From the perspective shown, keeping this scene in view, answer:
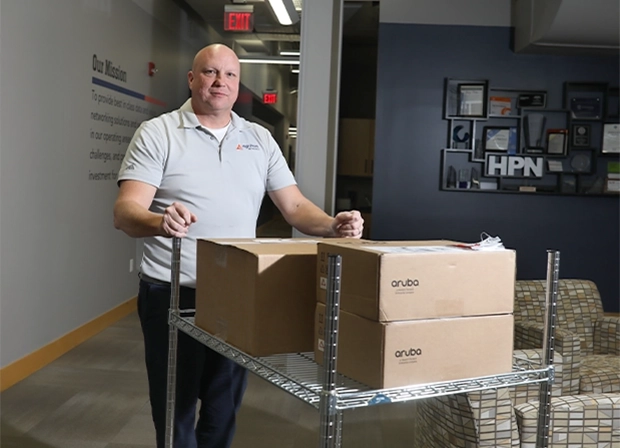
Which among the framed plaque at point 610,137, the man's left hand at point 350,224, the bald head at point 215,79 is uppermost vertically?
the framed plaque at point 610,137

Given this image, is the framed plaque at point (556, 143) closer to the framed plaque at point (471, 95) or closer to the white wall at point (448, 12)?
the framed plaque at point (471, 95)

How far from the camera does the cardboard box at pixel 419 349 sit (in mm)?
1349

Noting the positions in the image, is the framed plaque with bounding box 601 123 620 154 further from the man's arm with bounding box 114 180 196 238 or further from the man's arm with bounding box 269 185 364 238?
the man's arm with bounding box 114 180 196 238

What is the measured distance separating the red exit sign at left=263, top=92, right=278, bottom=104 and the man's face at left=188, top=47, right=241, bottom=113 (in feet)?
10.5

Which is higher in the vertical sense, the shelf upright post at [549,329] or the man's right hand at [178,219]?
the man's right hand at [178,219]

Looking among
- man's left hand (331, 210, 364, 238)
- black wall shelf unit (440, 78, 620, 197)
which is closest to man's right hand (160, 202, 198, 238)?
man's left hand (331, 210, 364, 238)

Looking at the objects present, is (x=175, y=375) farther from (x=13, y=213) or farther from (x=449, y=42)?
(x=449, y=42)

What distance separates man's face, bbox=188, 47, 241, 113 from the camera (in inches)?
88.6

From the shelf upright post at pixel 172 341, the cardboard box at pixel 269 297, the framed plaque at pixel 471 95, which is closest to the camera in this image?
the cardboard box at pixel 269 297

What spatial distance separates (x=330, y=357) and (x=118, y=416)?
2.92 m

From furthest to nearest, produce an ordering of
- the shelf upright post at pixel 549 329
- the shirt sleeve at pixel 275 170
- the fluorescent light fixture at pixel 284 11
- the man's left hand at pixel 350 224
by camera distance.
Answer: the fluorescent light fixture at pixel 284 11 → the shirt sleeve at pixel 275 170 → the man's left hand at pixel 350 224 → the shelf upright post at pixel 549 329

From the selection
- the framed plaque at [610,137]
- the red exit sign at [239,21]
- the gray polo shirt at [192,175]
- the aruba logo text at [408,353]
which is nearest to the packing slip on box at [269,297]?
the aruba logo text at [408,353]

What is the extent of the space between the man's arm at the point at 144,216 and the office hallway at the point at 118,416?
1.74 metres

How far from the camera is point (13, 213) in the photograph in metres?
4.38
